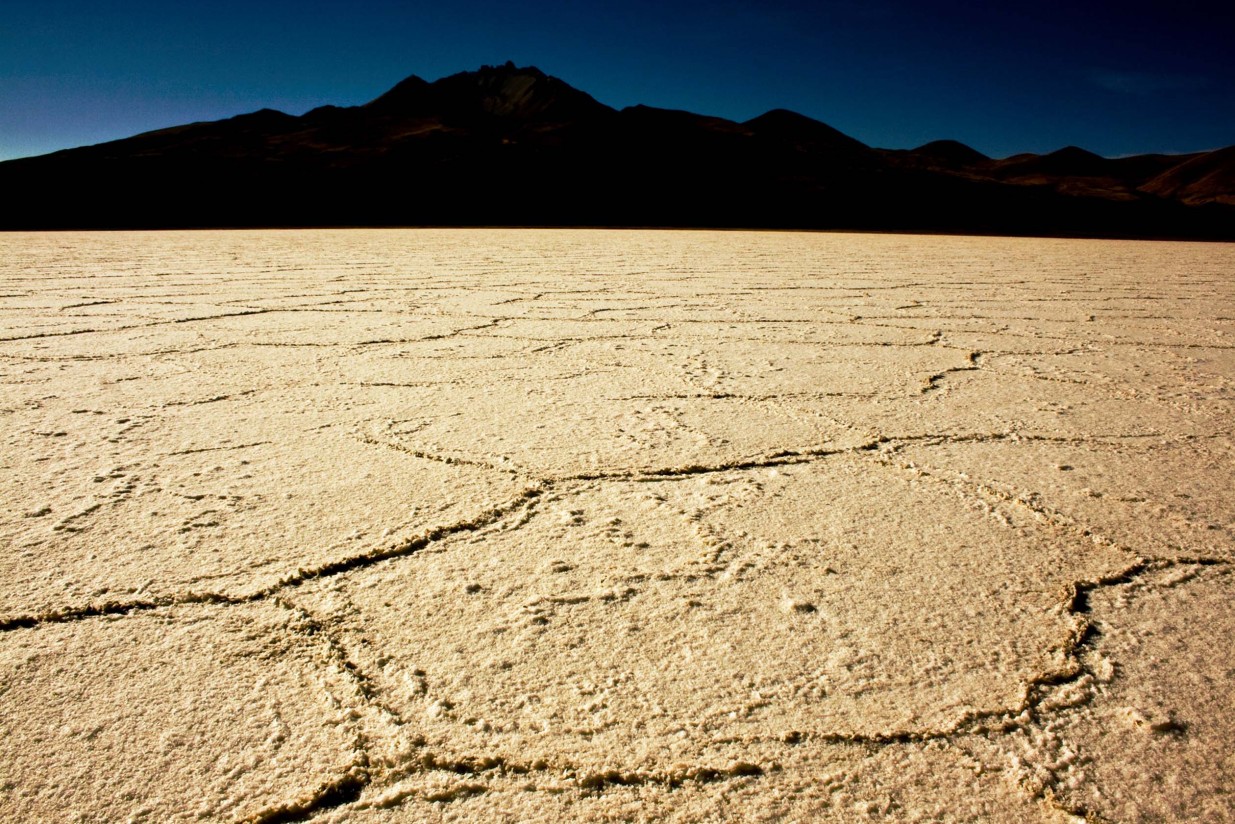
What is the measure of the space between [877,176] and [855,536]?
16632 mm

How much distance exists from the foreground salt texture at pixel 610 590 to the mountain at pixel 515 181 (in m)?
11.0

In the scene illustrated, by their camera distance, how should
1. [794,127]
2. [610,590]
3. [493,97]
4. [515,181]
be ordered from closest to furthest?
[610,590] → [515,181] → [493,97] → [794,127]

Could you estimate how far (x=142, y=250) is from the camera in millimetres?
4988

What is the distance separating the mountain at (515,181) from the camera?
523 inches

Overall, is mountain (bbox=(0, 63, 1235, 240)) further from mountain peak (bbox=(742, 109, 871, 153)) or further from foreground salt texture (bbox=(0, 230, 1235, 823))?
foreground salt texture (bbox=(0, 230, 1235, 823))

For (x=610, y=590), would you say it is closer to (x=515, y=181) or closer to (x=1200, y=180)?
(x=515, y=181)

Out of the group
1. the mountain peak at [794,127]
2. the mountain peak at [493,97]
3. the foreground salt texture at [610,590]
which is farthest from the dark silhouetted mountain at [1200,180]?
the foreground salt texture at [610,590]

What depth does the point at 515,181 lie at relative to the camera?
1486cm

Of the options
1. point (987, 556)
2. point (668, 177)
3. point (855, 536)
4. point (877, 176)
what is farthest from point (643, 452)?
point (877, 176)

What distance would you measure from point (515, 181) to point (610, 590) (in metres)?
14.9

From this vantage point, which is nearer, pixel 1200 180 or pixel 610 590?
pixel 610 590

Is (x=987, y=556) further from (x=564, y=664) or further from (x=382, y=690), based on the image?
(x=382, y=690)

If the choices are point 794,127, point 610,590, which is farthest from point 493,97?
point 610,590

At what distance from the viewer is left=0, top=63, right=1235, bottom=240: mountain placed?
13297 mm
